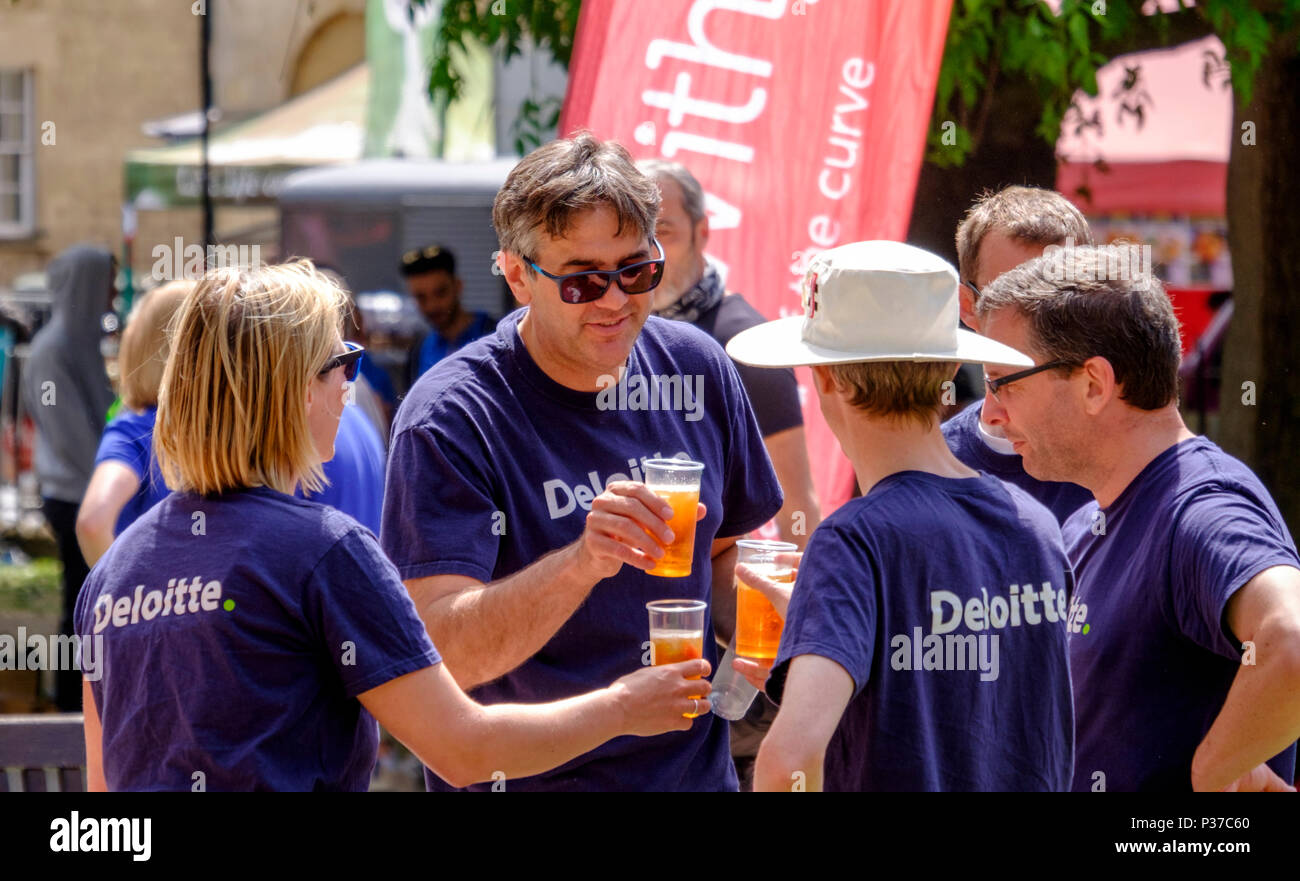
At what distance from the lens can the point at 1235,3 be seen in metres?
5.47

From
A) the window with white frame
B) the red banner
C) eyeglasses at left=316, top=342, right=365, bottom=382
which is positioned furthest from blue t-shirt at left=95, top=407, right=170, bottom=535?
the window with white frame

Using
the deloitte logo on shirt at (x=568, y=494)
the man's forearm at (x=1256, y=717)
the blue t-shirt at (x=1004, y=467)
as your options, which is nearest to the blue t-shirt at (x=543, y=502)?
the deloitte logo on shirt at (x=568, y=494)

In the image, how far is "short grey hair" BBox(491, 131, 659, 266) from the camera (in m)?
2.58

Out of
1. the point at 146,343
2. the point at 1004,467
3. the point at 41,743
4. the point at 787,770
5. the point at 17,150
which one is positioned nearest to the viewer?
the point at 787,770

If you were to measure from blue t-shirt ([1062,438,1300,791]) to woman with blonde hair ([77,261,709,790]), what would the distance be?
2.48ft

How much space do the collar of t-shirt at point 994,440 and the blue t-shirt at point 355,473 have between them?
1768 millimetres

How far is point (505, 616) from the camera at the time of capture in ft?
7.80

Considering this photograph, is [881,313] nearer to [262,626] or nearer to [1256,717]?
[1256,717]

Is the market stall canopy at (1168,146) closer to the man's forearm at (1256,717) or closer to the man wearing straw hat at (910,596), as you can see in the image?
the man's forearm at (1256,717)

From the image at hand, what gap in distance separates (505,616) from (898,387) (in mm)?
774

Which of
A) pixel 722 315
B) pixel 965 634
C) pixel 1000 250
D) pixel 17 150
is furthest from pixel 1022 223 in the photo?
pixel 17 150

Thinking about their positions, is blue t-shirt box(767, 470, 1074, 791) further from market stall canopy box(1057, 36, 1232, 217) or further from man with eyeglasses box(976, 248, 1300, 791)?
market stall canopy box(1057, 36, 1232, 217)
